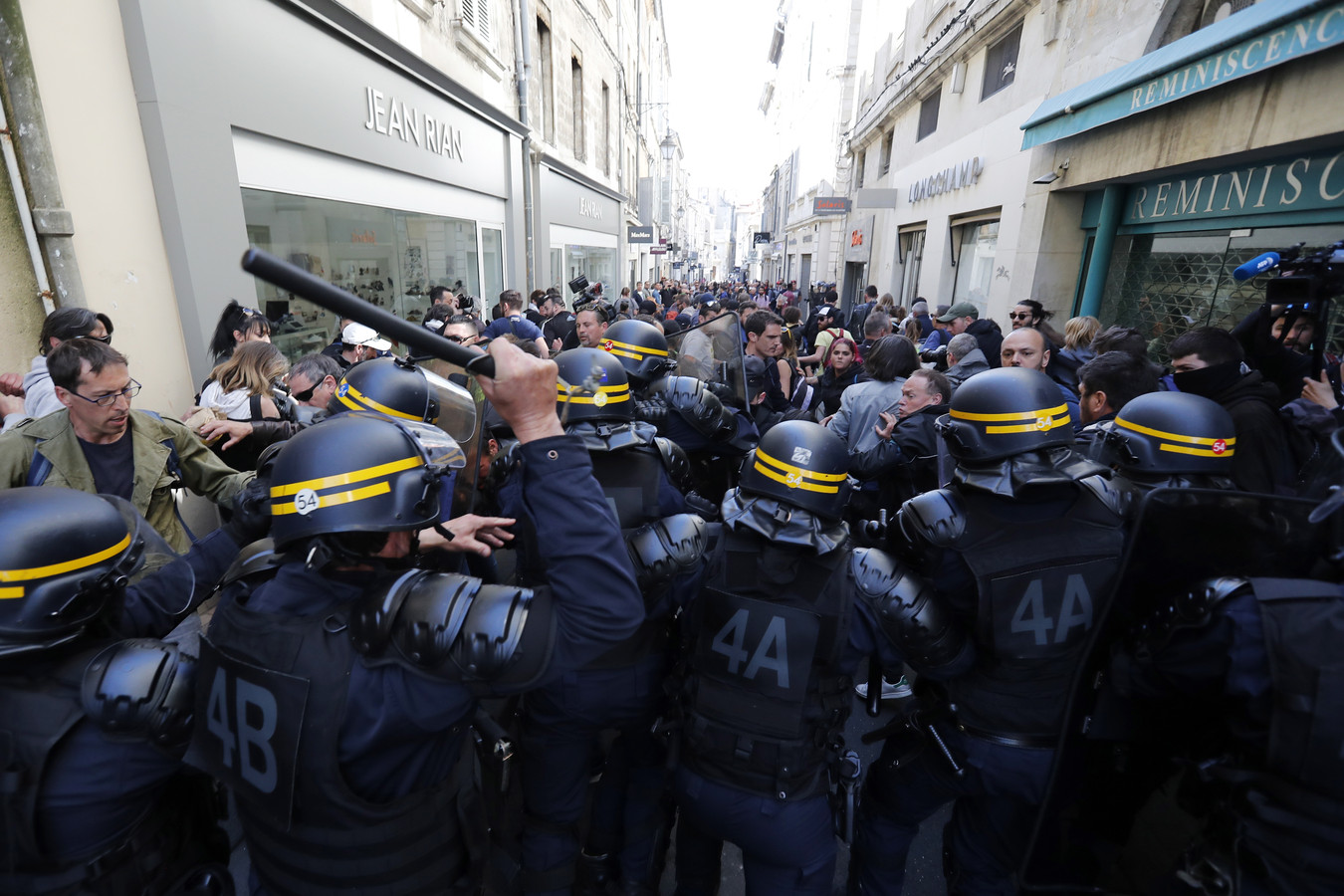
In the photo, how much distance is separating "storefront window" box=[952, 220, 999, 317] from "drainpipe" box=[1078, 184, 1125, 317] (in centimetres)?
202

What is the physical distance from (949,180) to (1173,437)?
422 inches

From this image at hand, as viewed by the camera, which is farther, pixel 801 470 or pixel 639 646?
pixel 639 646

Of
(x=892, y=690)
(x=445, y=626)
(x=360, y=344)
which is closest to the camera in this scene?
(x=445, y=626)

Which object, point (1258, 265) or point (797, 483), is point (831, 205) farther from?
point (797, 483)

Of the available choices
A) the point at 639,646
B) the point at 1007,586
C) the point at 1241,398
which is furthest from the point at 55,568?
the point at 1241,398

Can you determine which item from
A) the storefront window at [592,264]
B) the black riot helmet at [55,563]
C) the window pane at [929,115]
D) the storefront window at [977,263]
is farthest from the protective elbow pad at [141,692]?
the window pane at [929,115]

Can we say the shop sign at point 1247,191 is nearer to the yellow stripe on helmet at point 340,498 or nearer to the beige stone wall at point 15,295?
the yellow stripe on helmet at point 340,498

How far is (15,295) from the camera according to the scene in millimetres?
3258

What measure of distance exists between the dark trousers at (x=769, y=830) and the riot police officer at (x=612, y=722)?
34 centimetres

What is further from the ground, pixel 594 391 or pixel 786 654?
pixel 594 391

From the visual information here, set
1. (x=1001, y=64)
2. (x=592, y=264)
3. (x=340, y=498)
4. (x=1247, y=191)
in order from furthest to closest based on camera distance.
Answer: (x=592, y=264), (x=1001, y=64), (x=1247, y=191), (x=340, y=498)

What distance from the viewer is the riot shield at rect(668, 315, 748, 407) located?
14.0 ft

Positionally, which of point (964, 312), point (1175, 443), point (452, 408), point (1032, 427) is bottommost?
point (452, 408)

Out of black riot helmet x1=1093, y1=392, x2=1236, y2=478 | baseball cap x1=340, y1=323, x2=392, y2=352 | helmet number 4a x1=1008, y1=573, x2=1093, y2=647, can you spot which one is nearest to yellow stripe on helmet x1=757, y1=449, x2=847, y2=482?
helmet number 4a x1=1008, y1=573, x2=1093, y2=647
